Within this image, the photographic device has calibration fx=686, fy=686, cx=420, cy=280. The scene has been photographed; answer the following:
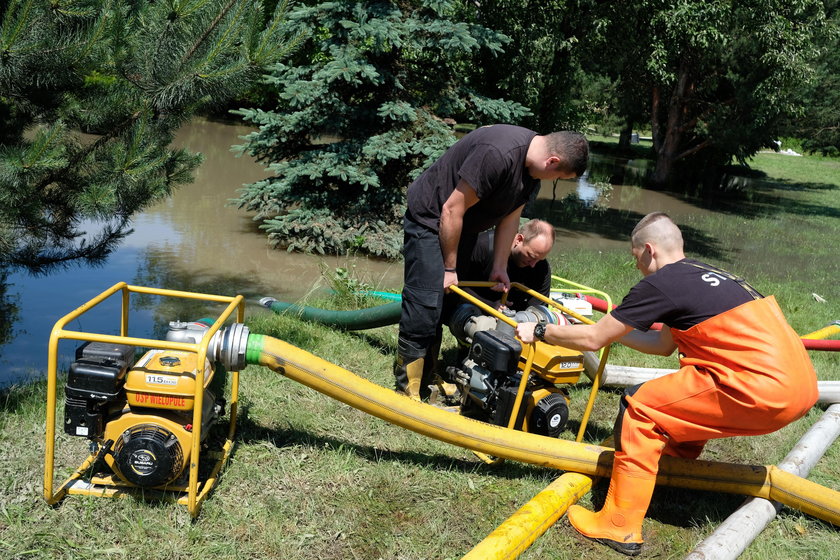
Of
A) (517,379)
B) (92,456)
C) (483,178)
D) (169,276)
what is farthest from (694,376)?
(169,276)

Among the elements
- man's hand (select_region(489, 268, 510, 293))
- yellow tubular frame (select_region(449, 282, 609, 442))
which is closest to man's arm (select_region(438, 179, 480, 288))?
yellow tubular frame (select_region(449, 282, 609, 442))

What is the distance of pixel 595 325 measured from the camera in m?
3.34

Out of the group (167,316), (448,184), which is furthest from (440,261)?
(167,316)

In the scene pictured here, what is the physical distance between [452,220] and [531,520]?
5.90 feet

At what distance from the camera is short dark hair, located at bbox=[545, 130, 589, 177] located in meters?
3.92

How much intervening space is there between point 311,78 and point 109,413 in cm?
717

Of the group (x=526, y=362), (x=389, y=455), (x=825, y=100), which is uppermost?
(x=825, y=100)

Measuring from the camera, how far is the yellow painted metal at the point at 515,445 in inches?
133

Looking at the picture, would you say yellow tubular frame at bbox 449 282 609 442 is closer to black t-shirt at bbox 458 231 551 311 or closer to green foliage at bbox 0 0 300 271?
black t-shirt at bbox 458 231 551 311

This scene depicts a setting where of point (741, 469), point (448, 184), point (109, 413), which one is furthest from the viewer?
point (448, 184)

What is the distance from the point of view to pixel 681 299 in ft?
10.3

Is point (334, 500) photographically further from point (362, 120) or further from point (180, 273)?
→ point (362, 120)

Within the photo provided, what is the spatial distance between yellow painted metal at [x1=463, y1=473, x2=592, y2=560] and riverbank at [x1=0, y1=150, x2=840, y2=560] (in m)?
0.12

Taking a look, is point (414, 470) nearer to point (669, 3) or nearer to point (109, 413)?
point (109, 413)
